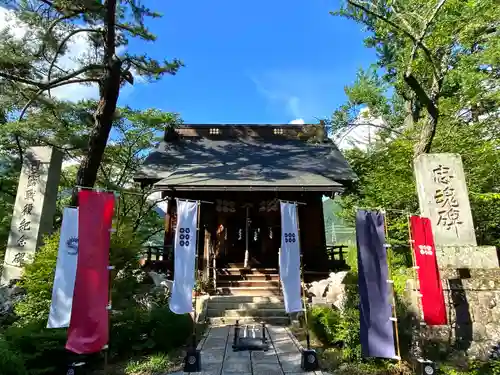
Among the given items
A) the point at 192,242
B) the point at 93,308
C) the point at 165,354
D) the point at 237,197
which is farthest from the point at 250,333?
the point at 237,197

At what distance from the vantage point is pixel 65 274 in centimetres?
550

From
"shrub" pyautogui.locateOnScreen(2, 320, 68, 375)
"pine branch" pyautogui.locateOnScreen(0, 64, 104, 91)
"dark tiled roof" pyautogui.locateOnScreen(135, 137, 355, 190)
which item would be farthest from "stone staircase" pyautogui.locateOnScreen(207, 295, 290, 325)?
"pine branch" pyautogui.locateOnScreen(0, 64, 104, 91)

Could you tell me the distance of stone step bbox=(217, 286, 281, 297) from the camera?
1130 cm

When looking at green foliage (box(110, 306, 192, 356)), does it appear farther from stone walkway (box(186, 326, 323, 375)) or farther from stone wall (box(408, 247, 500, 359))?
stone wall (box(408, 247, 500, 359))

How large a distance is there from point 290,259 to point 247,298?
167 inches

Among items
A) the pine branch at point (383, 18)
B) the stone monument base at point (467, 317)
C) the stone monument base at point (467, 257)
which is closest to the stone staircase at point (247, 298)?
the stone monument base at point (467, 317)

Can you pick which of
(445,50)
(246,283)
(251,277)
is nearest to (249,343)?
(246,283)

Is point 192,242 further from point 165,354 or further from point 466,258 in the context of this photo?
point 466,258

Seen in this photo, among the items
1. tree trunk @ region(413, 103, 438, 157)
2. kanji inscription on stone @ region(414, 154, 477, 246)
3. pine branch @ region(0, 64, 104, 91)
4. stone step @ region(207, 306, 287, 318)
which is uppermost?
pine branch @ region(0, 64, 104, 91)

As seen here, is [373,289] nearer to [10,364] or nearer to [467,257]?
[467,257]

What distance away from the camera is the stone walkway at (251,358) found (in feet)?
19.1

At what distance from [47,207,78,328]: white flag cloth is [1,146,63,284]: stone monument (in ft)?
12.8

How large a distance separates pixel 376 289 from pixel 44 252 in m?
6.84

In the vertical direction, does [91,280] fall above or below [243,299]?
above
